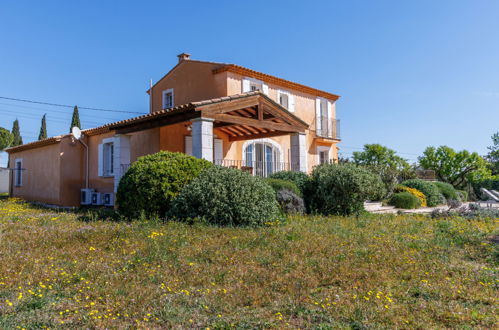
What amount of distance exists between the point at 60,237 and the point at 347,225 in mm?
6075

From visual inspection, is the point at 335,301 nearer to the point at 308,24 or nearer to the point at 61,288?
the point at 61,288

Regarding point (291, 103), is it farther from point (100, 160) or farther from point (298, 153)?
point (100, 160)

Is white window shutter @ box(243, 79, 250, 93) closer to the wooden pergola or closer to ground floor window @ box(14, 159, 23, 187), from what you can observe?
the wooden pergola

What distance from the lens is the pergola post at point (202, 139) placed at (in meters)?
10.5

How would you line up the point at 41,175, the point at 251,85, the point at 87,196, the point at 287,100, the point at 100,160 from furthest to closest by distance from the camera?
the point at 287,100
the point at 41,175
the point at 251,85
the point at 100,160
the point at 87,196

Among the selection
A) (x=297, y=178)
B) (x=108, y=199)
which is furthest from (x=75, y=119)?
(x=297, y=178)

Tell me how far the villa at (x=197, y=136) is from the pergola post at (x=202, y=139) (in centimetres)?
3

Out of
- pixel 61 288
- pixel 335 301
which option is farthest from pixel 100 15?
pixel 335 301

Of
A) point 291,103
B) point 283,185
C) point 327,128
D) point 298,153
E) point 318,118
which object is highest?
point 291,103

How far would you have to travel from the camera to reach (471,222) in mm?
9961

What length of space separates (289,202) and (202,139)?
297 cm

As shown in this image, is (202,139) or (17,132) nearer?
(202,139)

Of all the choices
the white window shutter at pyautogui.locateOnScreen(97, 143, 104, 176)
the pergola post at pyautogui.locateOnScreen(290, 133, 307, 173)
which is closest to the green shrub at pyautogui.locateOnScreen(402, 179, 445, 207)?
the pergola post at pyautogui.locateOnScreen(290, 133, 307, 173)

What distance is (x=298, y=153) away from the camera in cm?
1390
